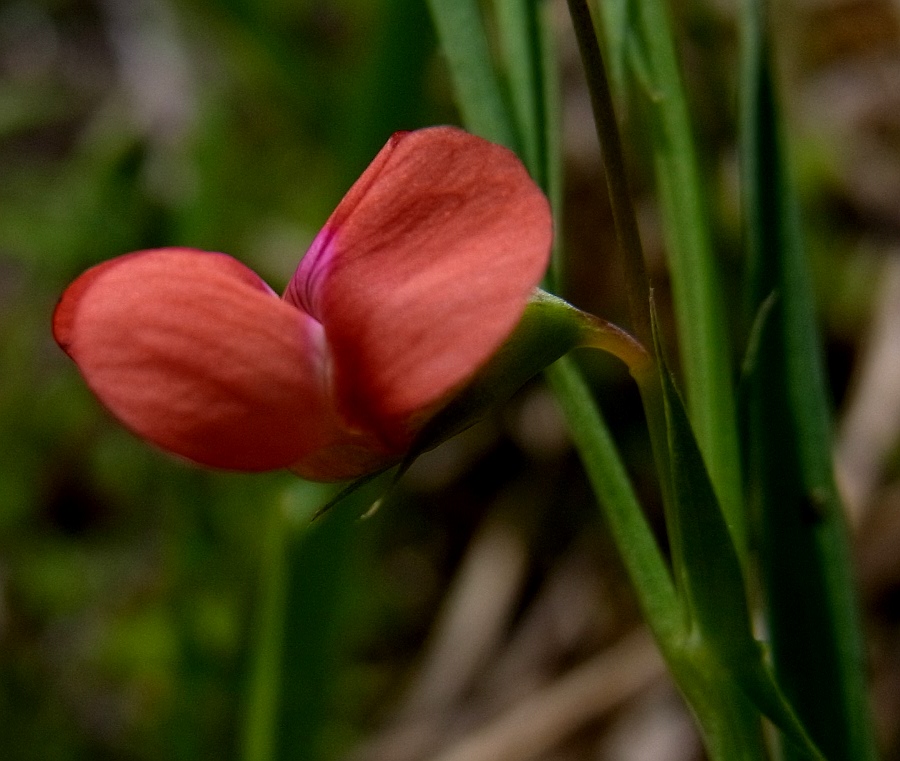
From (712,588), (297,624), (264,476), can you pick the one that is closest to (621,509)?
(712,588)

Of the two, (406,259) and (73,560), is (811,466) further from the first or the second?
(73,560)

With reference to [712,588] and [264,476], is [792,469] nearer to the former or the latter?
[712,588]

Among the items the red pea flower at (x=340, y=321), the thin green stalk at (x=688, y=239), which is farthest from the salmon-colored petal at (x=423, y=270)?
the thin green stalk at (x=688, y=239)

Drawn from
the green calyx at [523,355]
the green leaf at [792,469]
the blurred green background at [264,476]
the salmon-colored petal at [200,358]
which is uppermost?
the salmon-colored petal at [200,358]

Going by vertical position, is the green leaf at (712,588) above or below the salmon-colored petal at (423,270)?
below

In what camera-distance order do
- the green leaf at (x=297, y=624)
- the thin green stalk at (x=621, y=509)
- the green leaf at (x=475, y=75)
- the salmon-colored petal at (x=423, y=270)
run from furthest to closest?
the green leaf at (x=297, y=624), the green leaf at (x=475, y=75), the thin green stalk at (x=621, y=509), the salmon-colored petal at (x=423, y=270)

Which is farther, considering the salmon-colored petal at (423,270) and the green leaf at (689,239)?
the green leaf at (689,239)

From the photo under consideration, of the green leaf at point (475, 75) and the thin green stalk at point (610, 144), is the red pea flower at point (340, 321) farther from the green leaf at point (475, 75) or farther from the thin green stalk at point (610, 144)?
the green leaf at point (475, 75)

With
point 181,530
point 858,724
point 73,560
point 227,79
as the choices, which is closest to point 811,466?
point 858,724
